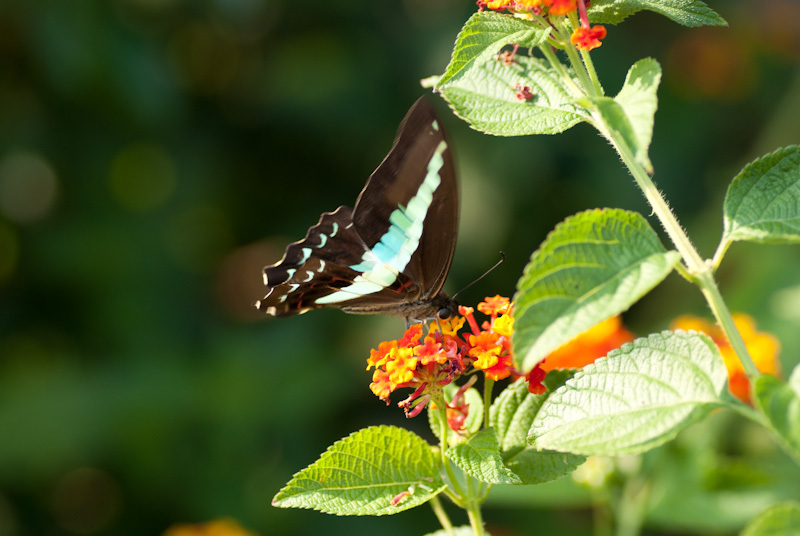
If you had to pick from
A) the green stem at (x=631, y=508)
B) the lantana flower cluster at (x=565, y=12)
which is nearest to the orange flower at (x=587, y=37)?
the lantana flower cluster at (x=565, y=12)

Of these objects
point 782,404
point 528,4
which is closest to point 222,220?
point 528,4

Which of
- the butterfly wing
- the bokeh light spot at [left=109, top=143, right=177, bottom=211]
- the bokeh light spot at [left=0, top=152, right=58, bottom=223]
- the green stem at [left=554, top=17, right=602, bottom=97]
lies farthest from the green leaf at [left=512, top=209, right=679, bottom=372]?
the bokeh light spot at [left=0, top=152, right=58, bottom=223]

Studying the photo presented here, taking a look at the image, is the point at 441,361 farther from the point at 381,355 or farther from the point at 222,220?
the point at 222,220

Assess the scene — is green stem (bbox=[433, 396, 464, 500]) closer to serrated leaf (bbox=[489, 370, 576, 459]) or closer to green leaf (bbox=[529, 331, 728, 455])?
serrated leaf (bbox=[489, 370, 576, 459])

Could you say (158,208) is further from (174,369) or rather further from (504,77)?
(504,77)

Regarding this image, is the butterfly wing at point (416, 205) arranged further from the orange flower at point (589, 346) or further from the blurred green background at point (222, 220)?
the blurred green background at point (222, 220)

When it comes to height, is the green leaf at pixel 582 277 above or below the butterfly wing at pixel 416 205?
below
